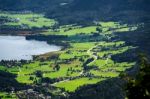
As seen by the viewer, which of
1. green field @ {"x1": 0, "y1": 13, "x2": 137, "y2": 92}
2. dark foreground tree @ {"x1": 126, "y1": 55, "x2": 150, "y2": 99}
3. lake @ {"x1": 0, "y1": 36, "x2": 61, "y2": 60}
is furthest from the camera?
lake @ {"x1": 0, "y1": 36, "x2": 61, "y2": 60}

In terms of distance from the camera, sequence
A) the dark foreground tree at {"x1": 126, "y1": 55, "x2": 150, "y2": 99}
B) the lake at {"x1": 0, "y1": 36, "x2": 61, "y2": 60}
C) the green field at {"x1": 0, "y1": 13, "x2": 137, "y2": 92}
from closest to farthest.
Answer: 1. the dark foreground tree at {"x1": 126, "y1": 55, "x2": 150, "y2": 99}
2. the green field at {"x1": 0, "y1": 13, "x2": 137, "y2": 92}
3. the lake at {"x1": 0, "y1": 36, "x2": 61, "y2": 60}

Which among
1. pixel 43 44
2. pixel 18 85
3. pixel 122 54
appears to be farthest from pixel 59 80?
pixel 43 44

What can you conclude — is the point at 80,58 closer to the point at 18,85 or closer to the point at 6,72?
the point at 6,72

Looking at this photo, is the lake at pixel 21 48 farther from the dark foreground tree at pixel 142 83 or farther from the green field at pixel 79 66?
the dark foreground tree at pixel 142 83

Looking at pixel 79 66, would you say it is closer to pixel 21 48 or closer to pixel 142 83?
pixel 21 48

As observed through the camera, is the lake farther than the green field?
Yes

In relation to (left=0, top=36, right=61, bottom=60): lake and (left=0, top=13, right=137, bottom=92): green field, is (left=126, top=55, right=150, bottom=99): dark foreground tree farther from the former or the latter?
(left=0, top=36, right=61, bottom=60): lake

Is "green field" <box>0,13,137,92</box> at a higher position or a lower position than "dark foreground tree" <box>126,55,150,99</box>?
lower

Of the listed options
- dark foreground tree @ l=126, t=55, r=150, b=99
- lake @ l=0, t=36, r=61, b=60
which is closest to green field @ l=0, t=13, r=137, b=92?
lake @ l=0, t=36, r=61, b=60
